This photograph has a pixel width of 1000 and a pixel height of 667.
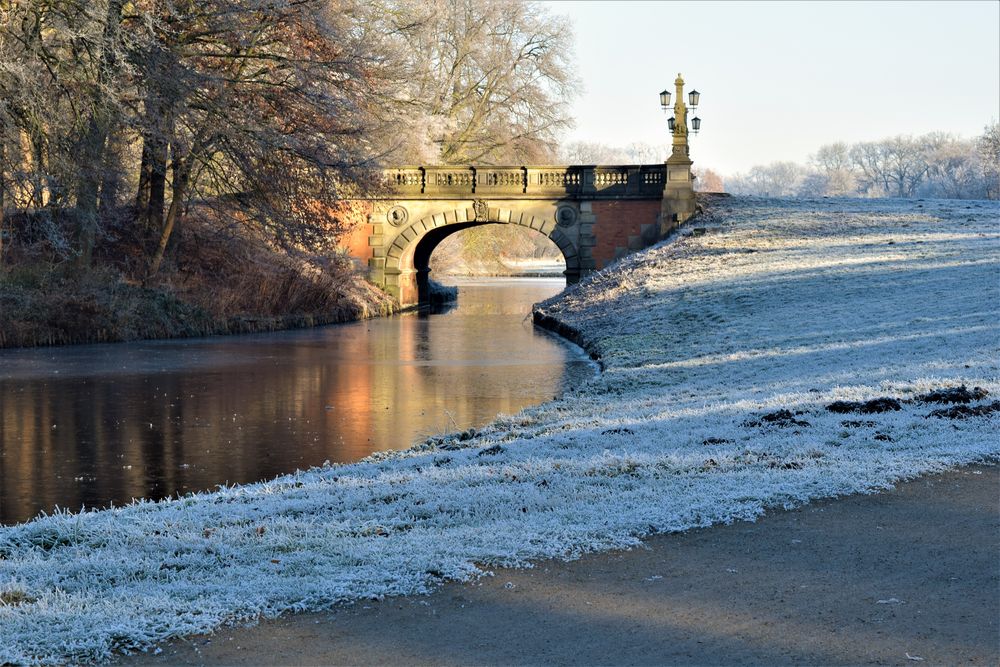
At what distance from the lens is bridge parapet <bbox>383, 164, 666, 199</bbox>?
40.3m

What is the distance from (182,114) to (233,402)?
10.6 metres

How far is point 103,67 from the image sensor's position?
23.3 meters

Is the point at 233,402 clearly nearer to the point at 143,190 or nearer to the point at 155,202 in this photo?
the point at 155,202

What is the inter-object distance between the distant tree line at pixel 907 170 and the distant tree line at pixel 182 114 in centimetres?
8116

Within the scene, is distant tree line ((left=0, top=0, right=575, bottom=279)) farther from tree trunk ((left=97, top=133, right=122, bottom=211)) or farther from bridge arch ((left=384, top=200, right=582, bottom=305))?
bridge arch ((left=384, top=200, right=582, bottom=305))

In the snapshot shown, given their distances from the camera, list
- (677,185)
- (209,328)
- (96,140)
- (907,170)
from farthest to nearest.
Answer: (907,170) → (677,185) → (209,328) → (96,140)

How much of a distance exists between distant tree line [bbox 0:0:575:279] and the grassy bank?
0.54 meters

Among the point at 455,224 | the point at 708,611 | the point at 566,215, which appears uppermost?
the point at 566,215

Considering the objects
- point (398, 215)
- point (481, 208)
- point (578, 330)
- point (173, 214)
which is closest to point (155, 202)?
point (173, 214)

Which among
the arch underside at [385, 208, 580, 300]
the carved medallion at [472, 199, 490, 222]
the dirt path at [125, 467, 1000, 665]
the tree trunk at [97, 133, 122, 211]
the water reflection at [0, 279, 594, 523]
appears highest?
the tree trunk at [97, 133, 122, 211]

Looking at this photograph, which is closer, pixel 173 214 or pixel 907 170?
pixel 173 214

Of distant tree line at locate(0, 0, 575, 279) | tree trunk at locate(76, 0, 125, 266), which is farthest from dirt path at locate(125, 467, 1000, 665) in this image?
tree trunk at locate(76, 0, 125, 266)

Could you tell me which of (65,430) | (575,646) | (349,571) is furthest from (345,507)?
(65,430)

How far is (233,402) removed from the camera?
55.5 feet
